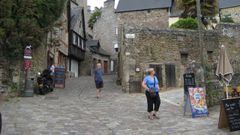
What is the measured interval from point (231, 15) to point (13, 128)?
3433cm

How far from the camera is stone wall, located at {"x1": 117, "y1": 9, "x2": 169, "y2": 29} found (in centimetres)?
3703

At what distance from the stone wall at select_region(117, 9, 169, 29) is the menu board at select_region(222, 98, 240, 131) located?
90.7ft

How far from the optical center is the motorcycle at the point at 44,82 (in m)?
16.9

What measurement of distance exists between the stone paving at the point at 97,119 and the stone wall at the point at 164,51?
12.0 feet

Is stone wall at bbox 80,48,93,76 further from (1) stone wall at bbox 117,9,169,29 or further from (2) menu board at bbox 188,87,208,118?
(2) menu board at bbox 188,87,208,118

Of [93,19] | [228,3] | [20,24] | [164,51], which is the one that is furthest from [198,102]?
[93,19]

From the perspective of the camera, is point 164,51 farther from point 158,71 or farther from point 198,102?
point 198,102

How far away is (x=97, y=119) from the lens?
1080 cm

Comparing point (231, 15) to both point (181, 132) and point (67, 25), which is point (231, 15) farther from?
point (181, 132)

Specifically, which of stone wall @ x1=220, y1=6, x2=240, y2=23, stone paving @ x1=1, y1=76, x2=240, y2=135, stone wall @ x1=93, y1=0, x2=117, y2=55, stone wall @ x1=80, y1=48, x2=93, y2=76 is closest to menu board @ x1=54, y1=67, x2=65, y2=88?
stone paving @ x1=1, y1=76, x2=240, y2=135

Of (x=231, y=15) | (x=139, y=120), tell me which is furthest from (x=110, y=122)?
(x=231, y=15)

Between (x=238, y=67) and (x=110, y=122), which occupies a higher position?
(x=238, y=67)

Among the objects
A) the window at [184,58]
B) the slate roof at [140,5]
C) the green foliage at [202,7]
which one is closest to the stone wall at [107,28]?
the slate roof at [140,5]

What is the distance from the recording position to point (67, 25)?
32781mm
